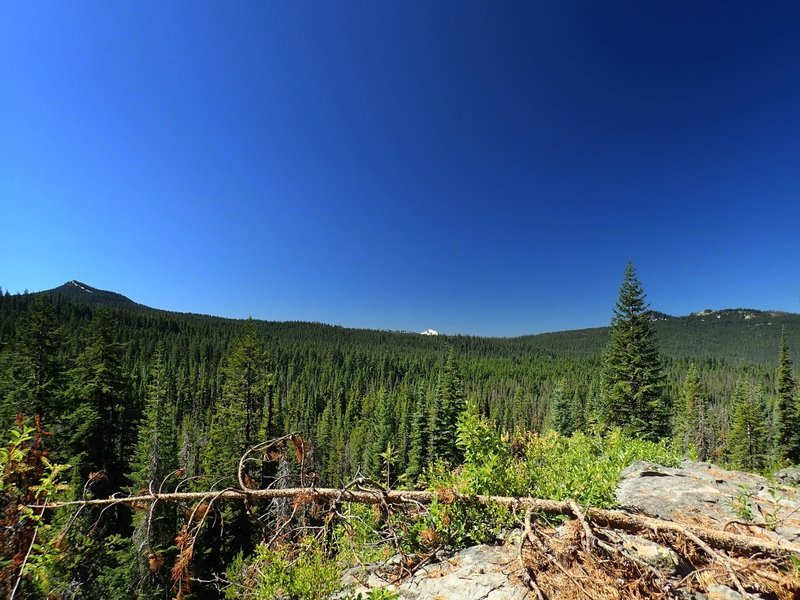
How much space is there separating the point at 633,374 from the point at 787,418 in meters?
23.6

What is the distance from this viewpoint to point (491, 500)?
3.80 m

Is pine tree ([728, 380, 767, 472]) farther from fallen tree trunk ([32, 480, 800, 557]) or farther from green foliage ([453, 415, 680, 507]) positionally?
fallen tree trunk ([32, 480, 800, 557])

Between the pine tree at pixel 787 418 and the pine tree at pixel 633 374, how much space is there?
19.9 meters

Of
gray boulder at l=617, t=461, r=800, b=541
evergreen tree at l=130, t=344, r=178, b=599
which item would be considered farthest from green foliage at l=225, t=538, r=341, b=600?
evergreen tree at l=130, t=344, r=178, b=599

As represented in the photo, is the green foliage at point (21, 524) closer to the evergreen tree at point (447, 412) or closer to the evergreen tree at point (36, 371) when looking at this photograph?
the evergreen tree at point (36, 371)

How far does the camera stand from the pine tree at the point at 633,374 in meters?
21.2

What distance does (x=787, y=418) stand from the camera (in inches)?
1270

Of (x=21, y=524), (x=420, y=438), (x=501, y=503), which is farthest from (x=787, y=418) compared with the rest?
(x=21, y=524)

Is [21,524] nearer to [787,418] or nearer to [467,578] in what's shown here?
[467,578]

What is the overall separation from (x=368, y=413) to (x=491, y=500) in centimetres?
8711

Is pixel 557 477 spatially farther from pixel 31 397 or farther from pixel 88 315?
pixel 88 315

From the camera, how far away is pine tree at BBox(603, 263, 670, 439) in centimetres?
2123

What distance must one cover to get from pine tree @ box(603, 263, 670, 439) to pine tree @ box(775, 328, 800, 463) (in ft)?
65.4

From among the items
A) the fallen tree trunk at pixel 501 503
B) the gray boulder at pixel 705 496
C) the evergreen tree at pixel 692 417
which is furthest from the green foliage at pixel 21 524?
the evergreen tree at pixel 692 417
